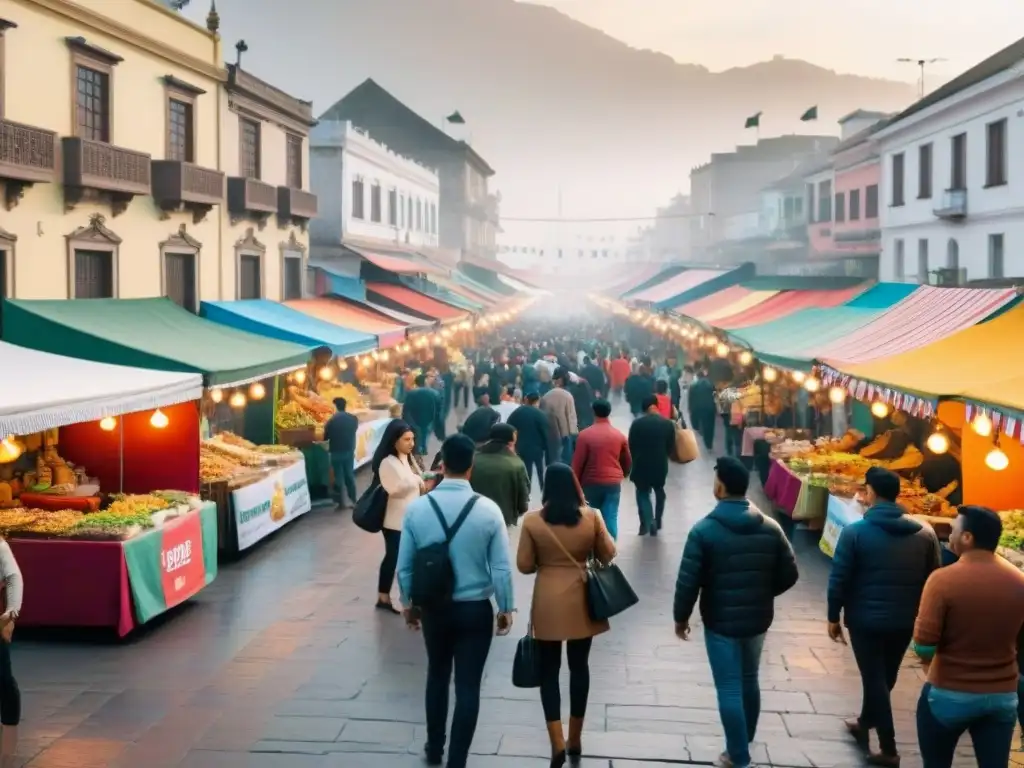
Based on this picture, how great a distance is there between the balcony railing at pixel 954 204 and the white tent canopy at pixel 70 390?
23.2m

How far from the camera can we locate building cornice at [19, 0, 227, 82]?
14754 millimetres

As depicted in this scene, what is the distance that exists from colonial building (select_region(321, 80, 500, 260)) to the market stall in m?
45.6

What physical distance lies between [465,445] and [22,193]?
910 centimetres

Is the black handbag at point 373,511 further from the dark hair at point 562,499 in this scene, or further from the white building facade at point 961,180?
the white building facade at point 961,180

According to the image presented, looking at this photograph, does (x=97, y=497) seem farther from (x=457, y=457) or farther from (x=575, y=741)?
(x=575, y=741)

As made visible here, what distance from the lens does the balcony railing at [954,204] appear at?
98.6 feet

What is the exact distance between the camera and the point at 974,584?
555 centimetres

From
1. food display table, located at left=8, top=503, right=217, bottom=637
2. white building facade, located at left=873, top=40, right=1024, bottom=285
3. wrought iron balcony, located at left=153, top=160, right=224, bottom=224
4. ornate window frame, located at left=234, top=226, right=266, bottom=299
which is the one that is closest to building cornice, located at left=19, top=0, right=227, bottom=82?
wrought iron balcony, located at left=153, top=160, right=224, bottom=224

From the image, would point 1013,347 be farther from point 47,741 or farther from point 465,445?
point 47,741

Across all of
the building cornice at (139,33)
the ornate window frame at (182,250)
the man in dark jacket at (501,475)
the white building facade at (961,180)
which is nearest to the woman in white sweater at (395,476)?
the man in dark jacket at (501,475)

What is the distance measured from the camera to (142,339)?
46.1 ft

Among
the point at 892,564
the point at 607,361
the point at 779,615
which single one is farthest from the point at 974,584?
the point at 607,361

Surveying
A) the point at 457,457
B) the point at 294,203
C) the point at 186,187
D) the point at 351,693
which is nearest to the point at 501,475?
the point at 351,693

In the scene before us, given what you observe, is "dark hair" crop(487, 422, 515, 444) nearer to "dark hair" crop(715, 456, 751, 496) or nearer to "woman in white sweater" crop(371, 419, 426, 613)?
"woman in white sweater" crop(371, 419, 426, 613)
